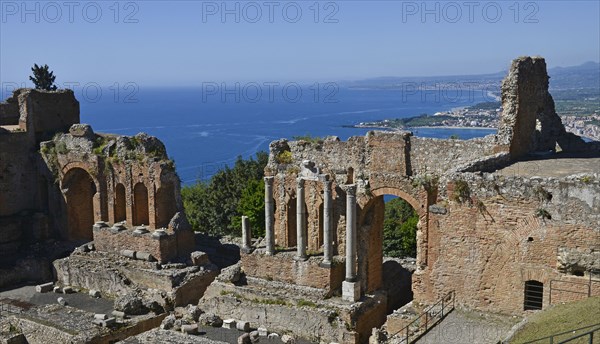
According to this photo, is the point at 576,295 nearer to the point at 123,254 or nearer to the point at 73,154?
the point at 123,254

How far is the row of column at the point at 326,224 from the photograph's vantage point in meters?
20.6

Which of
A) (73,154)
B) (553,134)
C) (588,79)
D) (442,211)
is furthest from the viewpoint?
(588,79)

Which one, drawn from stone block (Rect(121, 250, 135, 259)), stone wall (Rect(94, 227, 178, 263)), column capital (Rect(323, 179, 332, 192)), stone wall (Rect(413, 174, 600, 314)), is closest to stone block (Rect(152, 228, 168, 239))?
stone wall (Rect(94, 227, 178, 263))

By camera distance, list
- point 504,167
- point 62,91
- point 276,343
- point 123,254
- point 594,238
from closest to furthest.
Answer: point 594,238 < point 504,167 < point 276,343 < point 123,254 < point 62,91

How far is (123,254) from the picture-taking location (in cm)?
2617

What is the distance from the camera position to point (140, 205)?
28.0m

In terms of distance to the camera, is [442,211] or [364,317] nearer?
[442,211]

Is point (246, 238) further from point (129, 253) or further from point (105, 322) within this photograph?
point (129, 253)

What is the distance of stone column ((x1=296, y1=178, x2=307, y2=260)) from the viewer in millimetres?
21906

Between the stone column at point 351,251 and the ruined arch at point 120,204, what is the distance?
11.6 m

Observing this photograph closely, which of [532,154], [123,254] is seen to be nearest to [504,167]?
[532,154]

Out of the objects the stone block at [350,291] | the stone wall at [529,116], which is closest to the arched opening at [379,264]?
the stone block at [350,291]

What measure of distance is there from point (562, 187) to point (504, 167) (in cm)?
313

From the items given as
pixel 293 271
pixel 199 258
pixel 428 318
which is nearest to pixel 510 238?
pixel 428 318
